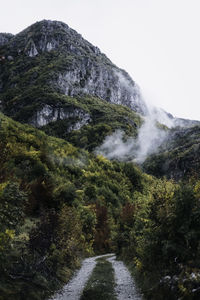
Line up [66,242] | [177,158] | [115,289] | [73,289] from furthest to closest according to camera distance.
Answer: [177,158] → [66,242] → [73,289] → [115,289]

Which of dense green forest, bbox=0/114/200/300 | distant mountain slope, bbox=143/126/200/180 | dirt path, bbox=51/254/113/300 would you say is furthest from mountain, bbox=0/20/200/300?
distant mountain slope, bbox=143/126/200/180

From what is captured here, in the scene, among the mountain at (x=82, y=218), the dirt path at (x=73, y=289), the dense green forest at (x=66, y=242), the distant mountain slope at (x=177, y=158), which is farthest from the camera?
A: the distant mountain slope at (x=177, y=158)

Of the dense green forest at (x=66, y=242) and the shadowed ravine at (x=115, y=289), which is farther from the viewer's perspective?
the shadowed ravine at (x=115, y=289)

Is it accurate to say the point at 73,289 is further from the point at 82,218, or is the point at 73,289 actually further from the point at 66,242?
the point at 82,218

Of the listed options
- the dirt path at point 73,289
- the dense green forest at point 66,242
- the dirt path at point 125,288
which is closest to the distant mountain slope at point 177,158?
the dirt path at point 125,288

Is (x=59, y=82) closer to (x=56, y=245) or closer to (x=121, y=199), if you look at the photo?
(x=121, y=199)

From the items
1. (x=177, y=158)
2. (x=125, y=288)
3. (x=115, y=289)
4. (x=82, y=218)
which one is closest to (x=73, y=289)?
(x=115, y=289)

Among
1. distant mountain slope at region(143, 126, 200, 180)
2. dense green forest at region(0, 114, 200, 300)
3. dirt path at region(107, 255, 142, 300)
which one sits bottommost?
dirt path at region(107, 255, 142, 300)

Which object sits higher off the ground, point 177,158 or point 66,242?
point 177,158

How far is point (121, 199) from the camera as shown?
56.5m

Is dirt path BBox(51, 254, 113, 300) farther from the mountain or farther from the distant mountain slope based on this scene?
the distant mountain slope

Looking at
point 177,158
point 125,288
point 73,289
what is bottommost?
point 125,288

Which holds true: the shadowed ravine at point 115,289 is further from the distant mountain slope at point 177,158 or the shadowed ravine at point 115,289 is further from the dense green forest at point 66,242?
the distant mountain slope at point 177,158

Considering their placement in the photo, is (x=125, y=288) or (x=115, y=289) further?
(x=125, y=288)
